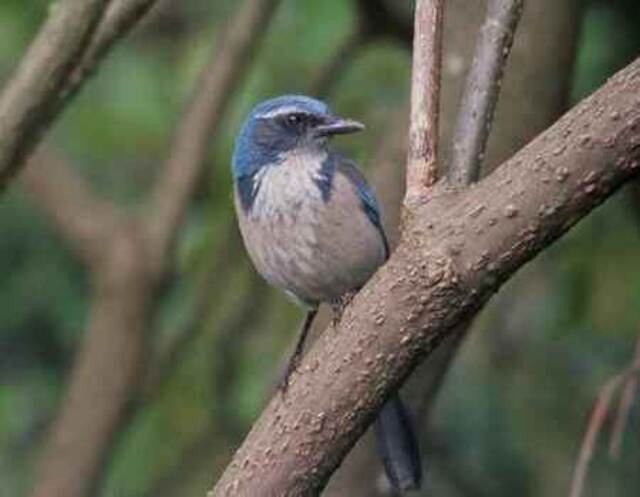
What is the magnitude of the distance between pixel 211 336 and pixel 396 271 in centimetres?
397

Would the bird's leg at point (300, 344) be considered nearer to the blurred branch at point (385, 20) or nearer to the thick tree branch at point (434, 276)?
the thick tree branch at point (434, 276)

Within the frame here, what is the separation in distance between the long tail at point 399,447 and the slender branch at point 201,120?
1652 millimetres

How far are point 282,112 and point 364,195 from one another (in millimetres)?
324

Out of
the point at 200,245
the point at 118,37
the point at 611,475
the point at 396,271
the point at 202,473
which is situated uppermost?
the point at 118,37

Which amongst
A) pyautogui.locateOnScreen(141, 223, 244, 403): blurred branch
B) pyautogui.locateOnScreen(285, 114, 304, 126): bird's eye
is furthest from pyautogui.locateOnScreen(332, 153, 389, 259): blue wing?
pyautogui.locateOnScreen(141, 223, 244, 403): blurred branch

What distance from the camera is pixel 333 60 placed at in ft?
21.7

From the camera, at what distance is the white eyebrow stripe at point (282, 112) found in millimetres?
4867

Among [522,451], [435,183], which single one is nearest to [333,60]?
[522,451]

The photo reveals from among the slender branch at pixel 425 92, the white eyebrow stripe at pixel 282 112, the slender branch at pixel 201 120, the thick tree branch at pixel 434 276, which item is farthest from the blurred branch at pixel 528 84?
the thick tree branch at pixel 434 276

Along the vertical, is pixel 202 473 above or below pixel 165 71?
below

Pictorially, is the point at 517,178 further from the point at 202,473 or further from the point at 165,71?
the point at 165,71

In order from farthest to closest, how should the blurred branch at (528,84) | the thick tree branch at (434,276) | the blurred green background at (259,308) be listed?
the blurred green background at (259,308) < the blurred branch at (528,84) < the thick tree branch at (434,276)

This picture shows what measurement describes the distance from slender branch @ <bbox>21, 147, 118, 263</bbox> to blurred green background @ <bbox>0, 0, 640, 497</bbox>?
22 centimetres

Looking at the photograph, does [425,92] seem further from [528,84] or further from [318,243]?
[528,84]
